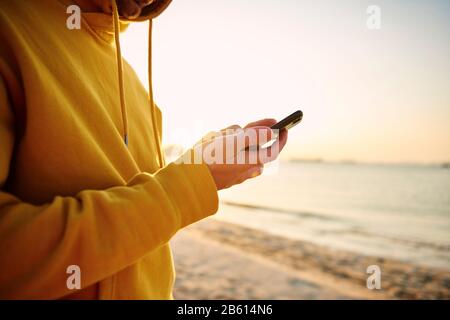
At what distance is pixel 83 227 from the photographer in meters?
0.65

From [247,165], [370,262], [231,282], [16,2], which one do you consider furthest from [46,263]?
[370,262]

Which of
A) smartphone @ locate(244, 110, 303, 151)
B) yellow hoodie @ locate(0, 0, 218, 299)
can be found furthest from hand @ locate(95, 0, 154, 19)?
smartphone @ locate(244, 110, 303, 151)

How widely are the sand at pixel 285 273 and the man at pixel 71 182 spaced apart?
14.6ft

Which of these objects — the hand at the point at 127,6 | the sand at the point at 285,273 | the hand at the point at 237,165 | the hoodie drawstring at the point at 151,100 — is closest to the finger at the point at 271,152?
the hand at the point at 237,165

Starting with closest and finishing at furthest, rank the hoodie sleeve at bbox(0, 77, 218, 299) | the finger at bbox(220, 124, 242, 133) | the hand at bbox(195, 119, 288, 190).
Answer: the hoodie sleeve at bbox(0, 77, 218, 299)
the hand at bbox(195, 119, 288, 190)
the finger at bbox(220, 124, 242, 133)

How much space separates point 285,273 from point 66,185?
19.8 feet

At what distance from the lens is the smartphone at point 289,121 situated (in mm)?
1021

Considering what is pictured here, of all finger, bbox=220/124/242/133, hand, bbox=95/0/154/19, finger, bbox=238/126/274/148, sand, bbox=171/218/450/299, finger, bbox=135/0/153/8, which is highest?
finger, bbox=135/0/153/8

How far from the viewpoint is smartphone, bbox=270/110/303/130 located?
1.02 m

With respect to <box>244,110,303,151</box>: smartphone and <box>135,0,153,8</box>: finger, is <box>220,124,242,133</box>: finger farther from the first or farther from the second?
<box>135,0,153,8</box>: finger

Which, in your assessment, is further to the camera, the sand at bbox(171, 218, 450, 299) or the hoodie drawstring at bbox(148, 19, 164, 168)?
the sand at bbox(171, 218, 450, 299)

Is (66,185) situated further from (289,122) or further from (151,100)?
(289,122)
